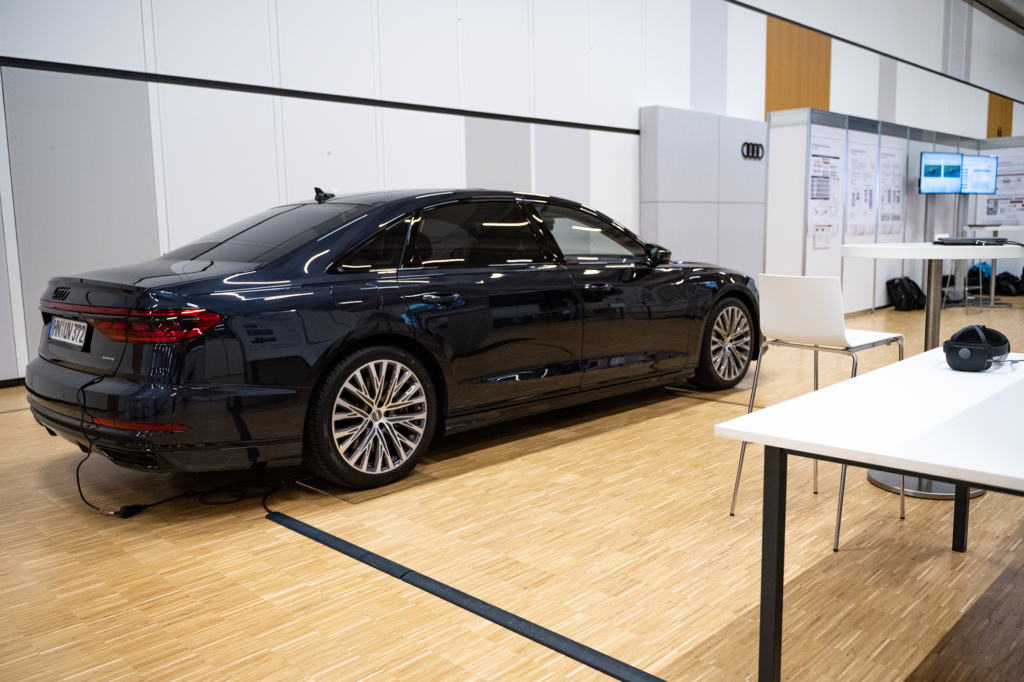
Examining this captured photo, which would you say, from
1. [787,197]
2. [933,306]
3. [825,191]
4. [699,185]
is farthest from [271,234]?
[825,191]

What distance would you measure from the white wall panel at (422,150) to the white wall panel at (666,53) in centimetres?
295

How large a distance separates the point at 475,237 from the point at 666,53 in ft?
22.3

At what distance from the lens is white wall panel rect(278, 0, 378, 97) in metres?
6.16

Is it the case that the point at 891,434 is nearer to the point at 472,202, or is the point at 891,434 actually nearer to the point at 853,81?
the point at 472,202

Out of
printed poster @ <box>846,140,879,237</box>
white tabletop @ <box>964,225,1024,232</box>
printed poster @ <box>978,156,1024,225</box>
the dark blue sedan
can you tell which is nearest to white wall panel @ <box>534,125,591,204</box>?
printed poster @ <box>846,140,879,237</box>

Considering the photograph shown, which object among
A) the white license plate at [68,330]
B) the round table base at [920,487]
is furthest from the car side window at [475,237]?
the round table base at [920,487]

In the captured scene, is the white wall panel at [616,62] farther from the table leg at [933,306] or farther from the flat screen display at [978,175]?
the flat screen display at [978,175]

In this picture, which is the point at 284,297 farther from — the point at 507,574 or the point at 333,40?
the point at 333,40

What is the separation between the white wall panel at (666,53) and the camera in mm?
9203

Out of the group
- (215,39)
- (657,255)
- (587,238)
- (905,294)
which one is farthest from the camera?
(905,294)

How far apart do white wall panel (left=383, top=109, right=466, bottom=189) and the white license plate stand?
3971 millimetres

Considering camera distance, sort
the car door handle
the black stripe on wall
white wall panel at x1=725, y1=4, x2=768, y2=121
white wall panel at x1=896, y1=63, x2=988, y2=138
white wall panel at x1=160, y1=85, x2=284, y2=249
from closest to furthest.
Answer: the car door handle
the black stripe on wall
white wall panel at x1=160, y1=85, x2=284, y2=249
white wall panel at x1=725, y1=4, x2=768, y2=121
white wall panel at x1=896, y1=63, x2=988, y2=138

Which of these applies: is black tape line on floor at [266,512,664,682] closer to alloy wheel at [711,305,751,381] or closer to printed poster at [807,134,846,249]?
alloy wheel at [711,305,751,381]

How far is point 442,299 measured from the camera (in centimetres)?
342
